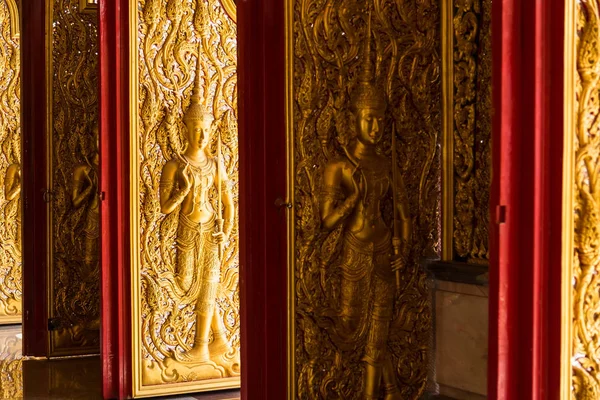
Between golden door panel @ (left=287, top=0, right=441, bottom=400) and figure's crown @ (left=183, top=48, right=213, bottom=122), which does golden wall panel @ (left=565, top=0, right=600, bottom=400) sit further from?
figure's crown @ (left=183, top=48, right=213, bottom=122)

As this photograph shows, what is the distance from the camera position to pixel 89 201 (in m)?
6.39

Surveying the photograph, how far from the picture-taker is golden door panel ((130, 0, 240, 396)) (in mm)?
5012

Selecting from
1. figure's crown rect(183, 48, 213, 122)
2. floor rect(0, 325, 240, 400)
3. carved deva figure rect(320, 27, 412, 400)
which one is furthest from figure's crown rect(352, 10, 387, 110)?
floor rect(0, 325, 240, 400)

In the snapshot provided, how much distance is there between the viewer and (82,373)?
5.82 metres

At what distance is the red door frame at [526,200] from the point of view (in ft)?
6.43

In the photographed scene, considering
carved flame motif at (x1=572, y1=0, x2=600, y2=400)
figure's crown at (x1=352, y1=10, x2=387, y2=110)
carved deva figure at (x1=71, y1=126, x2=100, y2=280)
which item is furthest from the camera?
carved deva figure at (x1=71, y1=126, x2=100, y2=280)

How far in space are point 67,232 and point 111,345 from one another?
1542 millimetres

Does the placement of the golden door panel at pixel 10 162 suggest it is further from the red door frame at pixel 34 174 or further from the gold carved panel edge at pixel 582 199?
the gold carved panel edge at pixel 582 199

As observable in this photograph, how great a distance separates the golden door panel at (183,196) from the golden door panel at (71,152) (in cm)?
143

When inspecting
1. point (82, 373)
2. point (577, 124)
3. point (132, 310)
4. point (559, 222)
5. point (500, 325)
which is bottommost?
point (82, 373)

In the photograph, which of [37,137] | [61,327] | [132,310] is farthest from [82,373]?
[37,137]

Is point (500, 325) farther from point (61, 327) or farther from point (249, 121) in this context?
point (61, 327)

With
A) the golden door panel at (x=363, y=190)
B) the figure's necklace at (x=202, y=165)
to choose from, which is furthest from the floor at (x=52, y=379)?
the golden door panel at (x=363, y=190)

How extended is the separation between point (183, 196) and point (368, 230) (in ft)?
6.02
